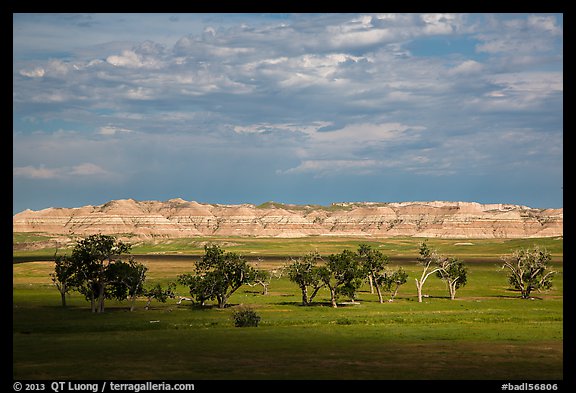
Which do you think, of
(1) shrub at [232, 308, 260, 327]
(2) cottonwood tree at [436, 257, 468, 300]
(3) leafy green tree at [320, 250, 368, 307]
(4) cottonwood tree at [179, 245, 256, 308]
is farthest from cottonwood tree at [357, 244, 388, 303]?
(1) shrub at [232, 308, 260, 327]

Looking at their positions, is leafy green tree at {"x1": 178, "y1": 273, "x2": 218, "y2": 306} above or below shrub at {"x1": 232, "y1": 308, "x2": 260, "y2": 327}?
above

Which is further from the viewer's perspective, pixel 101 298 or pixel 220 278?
pixel 220 278

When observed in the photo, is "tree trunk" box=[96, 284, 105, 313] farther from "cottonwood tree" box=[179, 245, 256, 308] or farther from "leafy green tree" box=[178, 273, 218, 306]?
"cottonwood tree" box=[179, 245, 256, 308]

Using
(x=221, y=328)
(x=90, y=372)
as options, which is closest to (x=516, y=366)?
(x=90, y=372)

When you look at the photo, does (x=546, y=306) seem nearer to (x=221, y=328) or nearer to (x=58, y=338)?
(x=221, y=328)

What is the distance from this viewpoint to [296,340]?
5681 centimetres

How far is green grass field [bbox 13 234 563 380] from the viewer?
142 feet

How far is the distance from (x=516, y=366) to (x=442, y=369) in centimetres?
483

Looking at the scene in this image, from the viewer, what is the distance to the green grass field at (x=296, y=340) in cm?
4322

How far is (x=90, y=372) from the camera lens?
4228 cm

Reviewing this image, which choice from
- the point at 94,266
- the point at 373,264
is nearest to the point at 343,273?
the point at 373,264

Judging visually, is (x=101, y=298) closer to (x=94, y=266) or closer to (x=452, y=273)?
(x=94, y=266)

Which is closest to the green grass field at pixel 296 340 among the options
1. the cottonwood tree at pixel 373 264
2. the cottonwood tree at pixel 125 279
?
the cottonwood tree at pixel 125 279
